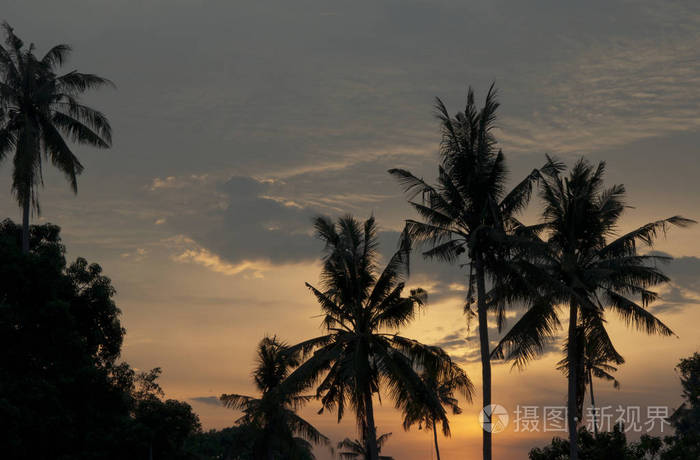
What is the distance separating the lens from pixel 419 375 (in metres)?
32.8

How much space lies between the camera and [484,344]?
95.7 feet

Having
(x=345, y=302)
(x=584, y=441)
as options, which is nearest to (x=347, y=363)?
(x=345, y=302)

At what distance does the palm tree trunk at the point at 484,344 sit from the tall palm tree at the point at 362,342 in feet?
9.78

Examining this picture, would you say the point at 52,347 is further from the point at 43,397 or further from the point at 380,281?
the point at 380,281

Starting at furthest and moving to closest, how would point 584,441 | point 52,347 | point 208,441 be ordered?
1. point 208,441
2. point 584,441
3. point 52,347

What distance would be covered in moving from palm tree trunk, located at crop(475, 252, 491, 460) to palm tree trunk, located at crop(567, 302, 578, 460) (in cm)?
517

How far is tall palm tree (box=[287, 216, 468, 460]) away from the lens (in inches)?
1256

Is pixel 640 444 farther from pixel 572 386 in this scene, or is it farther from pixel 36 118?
pixel 36 118

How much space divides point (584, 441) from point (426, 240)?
756 inches

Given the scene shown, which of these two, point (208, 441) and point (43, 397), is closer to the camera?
point (43, 397)

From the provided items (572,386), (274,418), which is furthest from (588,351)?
(274,418)

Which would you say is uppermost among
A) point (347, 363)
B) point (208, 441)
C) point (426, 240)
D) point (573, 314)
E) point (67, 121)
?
point (67, 121)

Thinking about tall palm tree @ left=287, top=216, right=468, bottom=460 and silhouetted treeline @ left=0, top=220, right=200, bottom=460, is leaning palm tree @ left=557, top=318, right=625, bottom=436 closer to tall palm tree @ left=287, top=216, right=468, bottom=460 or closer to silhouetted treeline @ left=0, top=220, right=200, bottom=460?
tall palm tree @ left=287, top=216, right=468, bottom=460

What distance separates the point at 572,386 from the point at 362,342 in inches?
348
